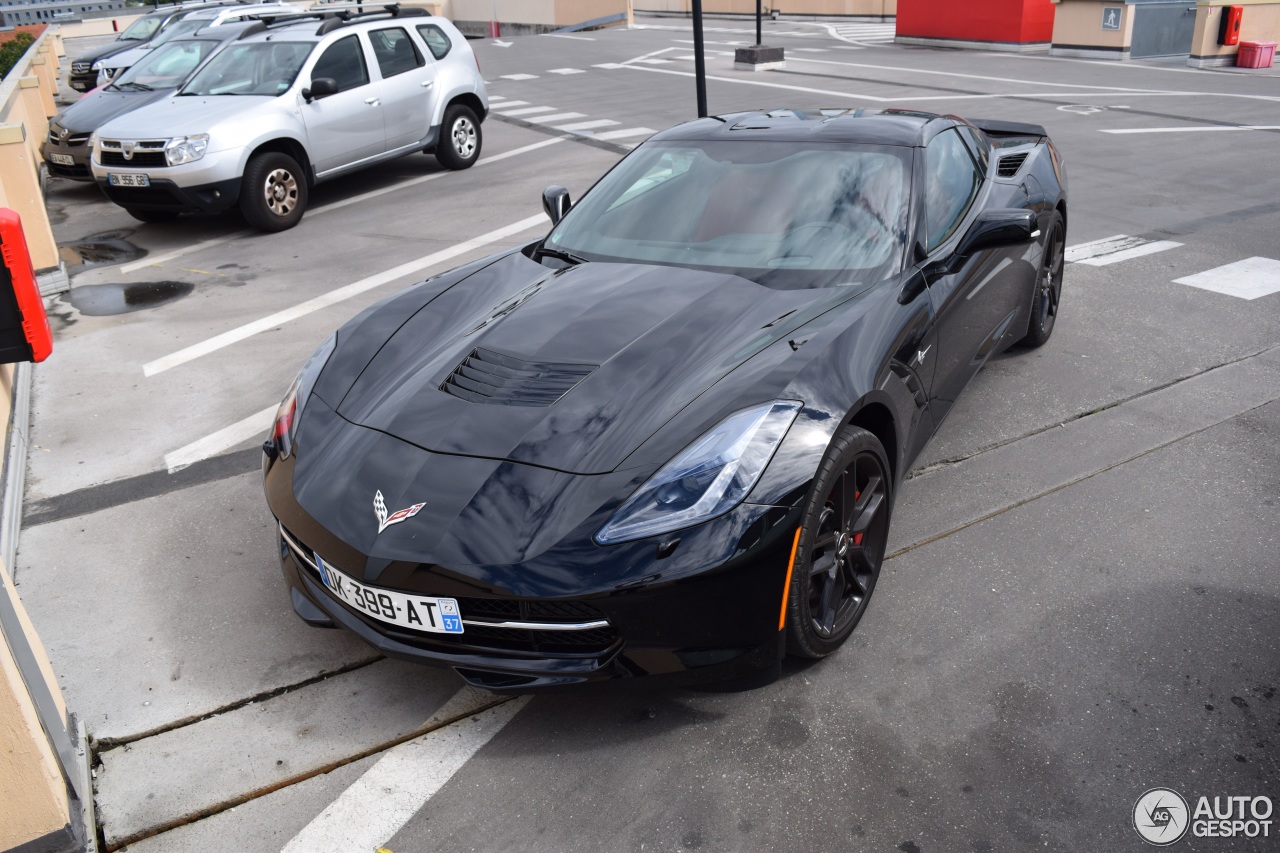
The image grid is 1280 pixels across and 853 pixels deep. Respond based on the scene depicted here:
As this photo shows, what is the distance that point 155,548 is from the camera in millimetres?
4328

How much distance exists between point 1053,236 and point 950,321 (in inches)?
82.4

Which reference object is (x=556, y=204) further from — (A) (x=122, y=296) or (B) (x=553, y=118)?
(B) (x=553, y=118)

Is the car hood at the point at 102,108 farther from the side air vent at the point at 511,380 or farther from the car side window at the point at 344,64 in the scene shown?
the side air vent at the point at 511,380

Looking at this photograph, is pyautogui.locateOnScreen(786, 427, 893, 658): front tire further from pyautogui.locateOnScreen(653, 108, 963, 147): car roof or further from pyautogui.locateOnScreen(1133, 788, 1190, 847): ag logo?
pyautogui.locateOnScreen(653, 108, 963, 147): car roof

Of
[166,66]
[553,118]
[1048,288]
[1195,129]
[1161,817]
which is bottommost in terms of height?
[1195,129]

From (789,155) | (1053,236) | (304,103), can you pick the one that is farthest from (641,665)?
(304,103)

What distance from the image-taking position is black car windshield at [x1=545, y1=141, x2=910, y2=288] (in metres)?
3.94

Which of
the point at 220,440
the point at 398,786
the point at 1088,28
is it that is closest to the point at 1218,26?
the point at 1088,28

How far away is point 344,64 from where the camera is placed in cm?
1051

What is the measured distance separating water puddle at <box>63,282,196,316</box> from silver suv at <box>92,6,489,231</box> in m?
1.25

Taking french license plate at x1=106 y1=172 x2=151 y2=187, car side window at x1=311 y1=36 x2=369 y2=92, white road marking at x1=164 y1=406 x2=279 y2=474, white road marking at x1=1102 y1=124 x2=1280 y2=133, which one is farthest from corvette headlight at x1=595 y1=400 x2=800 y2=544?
white road marking at x1=1102 y1=124 x2=1280 y2=133

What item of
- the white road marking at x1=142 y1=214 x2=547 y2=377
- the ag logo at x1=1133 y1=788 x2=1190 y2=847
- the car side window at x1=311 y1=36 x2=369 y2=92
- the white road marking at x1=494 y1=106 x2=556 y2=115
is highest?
the car side window at x1=311 y1=36 x2=369 y2=92

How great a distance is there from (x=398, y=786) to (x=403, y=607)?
511 millimetres

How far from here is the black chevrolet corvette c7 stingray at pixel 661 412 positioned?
112 inches
